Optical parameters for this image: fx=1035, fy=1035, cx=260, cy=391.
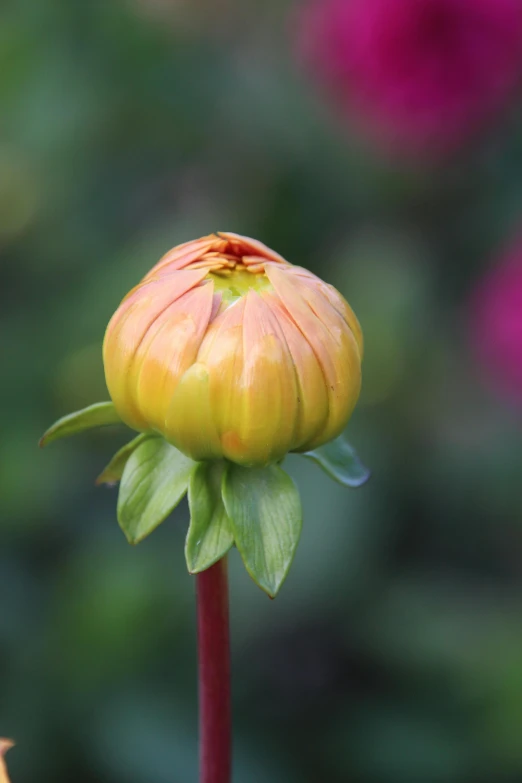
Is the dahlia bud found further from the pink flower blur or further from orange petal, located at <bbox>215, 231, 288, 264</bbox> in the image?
the pink flower blur

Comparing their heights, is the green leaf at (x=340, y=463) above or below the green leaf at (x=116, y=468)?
below

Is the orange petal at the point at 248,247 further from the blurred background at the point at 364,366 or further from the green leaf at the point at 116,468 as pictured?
the blurred background at the point at 364,366

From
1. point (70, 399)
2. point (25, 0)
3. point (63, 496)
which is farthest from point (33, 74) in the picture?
point (63, 496)

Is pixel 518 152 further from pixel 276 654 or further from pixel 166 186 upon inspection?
pixel 276 654

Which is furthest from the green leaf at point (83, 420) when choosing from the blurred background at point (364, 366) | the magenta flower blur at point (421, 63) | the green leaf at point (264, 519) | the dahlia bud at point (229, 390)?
the magenta flower blur at point (421, 63)

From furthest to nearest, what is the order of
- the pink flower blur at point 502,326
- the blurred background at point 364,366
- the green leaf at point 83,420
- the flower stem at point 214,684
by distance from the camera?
the pink flower blur at point 502,326, the blurred background at point 364,366, the green leaf at point 83,420, the flower stem at point 214,684

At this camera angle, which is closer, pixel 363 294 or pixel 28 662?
pixel 28 662

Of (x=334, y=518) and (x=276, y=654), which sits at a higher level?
(x=334, y=518)
